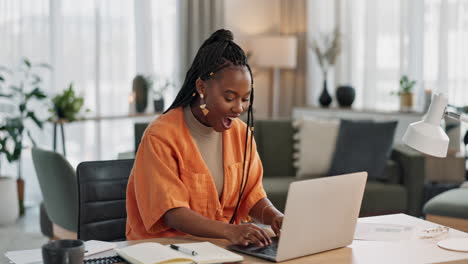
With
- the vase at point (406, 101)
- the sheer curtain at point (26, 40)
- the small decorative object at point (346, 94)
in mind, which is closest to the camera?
the sheer curtain at point (26, 40)

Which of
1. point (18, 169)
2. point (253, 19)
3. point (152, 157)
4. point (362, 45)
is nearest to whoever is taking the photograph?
point (152, 157)

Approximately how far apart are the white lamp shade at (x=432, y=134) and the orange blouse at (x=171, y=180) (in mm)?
629

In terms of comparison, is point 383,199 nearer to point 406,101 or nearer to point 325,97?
point 406,101

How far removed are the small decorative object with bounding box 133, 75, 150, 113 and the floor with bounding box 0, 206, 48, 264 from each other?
3.71ft

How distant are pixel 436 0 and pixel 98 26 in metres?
2.74

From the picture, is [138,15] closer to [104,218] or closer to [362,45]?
[362,45]

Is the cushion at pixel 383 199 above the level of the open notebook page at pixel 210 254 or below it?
below

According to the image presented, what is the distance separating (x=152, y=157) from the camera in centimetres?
216

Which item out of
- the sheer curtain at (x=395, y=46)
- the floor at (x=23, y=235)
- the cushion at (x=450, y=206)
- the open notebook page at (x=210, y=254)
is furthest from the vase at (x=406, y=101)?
the open notebook page at (x=210, y=254)

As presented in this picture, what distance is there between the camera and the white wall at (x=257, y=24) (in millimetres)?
7199

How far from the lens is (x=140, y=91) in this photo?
19.2ft

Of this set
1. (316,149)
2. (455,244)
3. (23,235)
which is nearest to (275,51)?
(316,149)

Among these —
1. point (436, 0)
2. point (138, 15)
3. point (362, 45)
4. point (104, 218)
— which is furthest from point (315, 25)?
point (104, 218)

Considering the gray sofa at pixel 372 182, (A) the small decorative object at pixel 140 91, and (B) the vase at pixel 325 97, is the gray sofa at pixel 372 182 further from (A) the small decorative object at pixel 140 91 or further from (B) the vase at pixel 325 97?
(B) the vase at pixel 325 97
